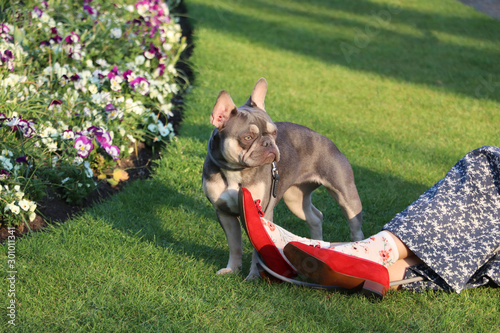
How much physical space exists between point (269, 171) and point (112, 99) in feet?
9.01

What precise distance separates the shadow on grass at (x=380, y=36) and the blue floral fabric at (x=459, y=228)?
7.44m

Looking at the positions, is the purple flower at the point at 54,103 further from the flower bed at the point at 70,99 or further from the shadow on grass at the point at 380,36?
the shadow on grass at the point at 380,36

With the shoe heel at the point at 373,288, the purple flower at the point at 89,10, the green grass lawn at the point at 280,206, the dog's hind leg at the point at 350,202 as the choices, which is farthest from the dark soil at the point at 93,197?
the shoe heel at the point at 373,288

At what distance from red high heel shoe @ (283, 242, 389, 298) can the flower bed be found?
2.16 metres

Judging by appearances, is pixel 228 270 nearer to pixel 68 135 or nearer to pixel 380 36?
pixel 68 135

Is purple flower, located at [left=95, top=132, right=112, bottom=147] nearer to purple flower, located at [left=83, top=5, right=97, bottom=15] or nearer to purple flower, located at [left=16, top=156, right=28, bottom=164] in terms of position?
purple flower, located at [left=16, top=156, right=28, bottom=164]

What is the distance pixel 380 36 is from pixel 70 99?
11399 millimetres

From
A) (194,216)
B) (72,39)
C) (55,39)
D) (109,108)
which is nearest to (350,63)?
(72,39)

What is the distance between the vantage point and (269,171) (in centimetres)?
384

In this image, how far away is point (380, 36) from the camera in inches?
591

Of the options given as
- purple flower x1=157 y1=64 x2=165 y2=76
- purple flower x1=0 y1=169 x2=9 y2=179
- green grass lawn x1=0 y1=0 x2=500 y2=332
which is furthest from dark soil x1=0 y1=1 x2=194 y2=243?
purple flower x1=157 y1=64 x2=165 y2=76

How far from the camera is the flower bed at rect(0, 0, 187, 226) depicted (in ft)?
15.0

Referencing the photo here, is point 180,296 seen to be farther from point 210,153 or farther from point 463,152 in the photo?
point 463,152

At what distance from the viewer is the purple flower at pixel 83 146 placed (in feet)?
15.5
